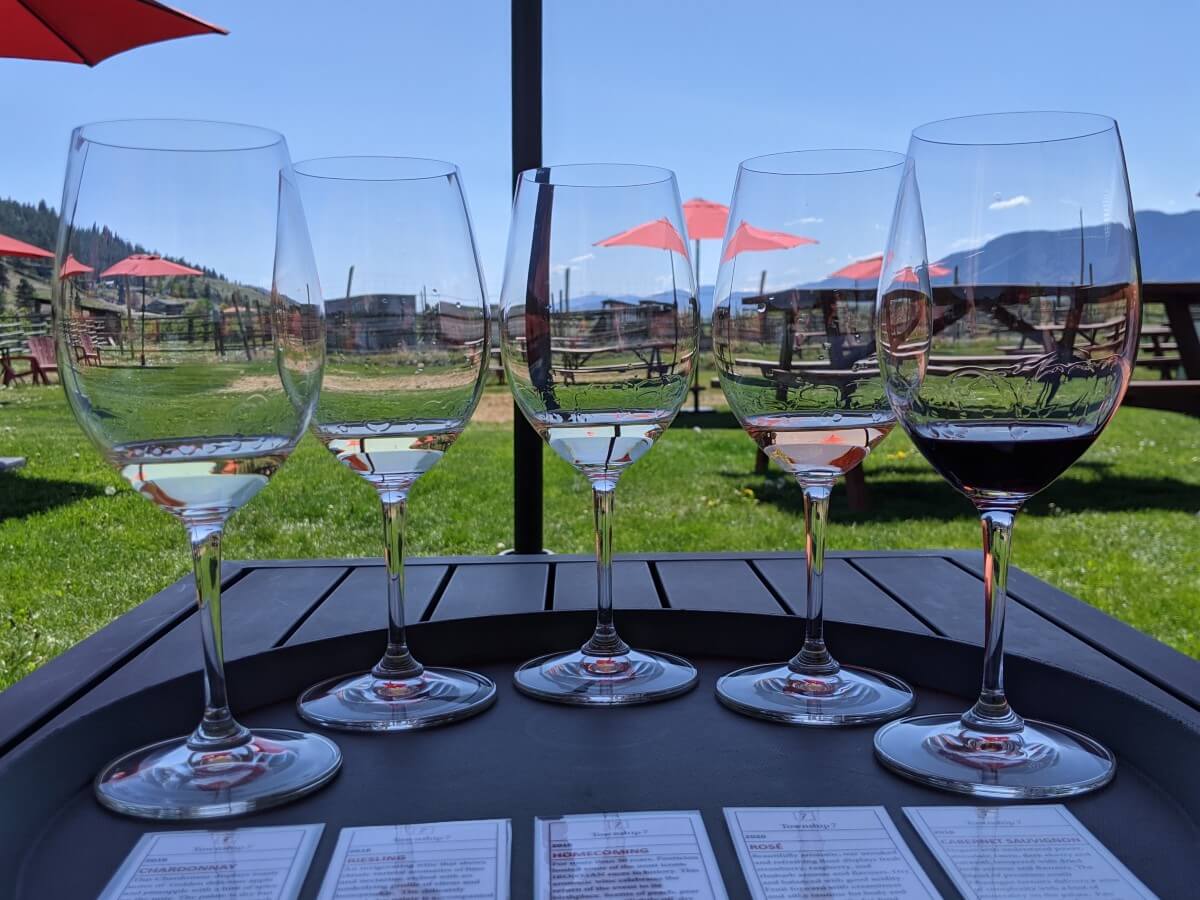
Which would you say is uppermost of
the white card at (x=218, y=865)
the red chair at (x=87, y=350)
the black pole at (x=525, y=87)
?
the black pole at (x=525, y=87)

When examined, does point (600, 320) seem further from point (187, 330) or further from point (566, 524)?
point (566, 524)

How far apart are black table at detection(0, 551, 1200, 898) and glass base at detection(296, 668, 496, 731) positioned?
1cm

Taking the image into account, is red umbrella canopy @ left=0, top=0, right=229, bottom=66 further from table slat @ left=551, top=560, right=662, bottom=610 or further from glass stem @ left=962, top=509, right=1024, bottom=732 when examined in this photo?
glass stem @ left=962, top=509, right=1024, bottom=732

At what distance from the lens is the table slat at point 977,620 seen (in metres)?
→ 0.90

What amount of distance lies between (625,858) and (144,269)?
1.36ft

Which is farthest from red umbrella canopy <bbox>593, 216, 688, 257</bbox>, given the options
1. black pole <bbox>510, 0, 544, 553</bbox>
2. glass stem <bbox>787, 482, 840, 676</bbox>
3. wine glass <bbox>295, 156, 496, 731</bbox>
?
black pole <bbox>510, 0, 544, 553</bbox>

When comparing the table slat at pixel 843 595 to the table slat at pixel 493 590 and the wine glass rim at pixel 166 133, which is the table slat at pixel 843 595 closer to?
the table slat at pixel 493 590

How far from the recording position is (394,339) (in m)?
0.73

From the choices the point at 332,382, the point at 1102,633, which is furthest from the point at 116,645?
the point at 1102,633

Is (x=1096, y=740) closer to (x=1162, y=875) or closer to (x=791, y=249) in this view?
(x=1162, y=875)

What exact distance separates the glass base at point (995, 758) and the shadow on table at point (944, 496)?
4176mm

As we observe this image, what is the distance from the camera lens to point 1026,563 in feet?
13.4

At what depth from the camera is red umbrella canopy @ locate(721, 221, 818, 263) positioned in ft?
2.53

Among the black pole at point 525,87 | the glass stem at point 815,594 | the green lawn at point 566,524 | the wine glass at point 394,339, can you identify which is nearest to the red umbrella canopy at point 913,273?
the glass stem at point 815,594
